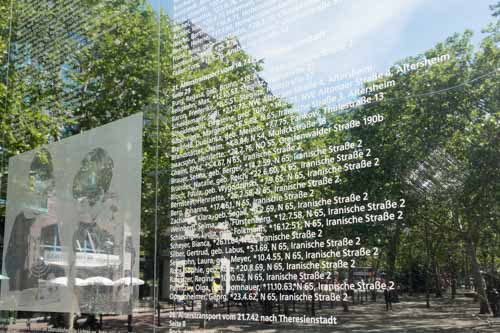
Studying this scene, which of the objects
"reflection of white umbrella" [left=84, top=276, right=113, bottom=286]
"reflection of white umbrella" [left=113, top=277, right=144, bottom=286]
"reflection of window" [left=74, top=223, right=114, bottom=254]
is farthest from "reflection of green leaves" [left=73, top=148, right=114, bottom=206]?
"reflection of white umbrella" [left=113, top=277, right=144, bottom=286]

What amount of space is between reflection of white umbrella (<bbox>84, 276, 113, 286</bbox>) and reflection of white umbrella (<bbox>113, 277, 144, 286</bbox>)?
0.06 m

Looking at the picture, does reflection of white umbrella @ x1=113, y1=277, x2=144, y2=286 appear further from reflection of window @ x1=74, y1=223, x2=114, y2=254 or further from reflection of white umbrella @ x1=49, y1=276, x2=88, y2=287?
reflection of white umbrella @ x1=49, y1=276, x2=88, y2=287

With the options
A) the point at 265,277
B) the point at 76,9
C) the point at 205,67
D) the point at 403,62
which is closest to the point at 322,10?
the point at 403,62

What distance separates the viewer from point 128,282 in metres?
3.17

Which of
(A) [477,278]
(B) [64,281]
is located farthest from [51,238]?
(A) [477,278]

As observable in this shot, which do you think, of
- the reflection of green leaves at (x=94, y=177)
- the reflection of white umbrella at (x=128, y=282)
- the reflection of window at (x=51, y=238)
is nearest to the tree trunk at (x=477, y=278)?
the reflection of white umbrella at (x=128, y=282)

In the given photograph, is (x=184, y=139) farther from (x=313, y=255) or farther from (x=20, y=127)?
(x=20, y=127)

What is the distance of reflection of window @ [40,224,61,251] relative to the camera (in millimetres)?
3733

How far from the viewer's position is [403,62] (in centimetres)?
230

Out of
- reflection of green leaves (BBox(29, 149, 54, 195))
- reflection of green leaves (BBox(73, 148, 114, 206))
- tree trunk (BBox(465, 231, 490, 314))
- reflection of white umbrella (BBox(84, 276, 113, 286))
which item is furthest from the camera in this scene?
reflection of green leaves (BBox(29, 149, 54, 195))

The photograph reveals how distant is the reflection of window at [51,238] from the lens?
147 inches

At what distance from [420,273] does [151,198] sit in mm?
1736

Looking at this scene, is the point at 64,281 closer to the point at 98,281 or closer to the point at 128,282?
the point at 98,281

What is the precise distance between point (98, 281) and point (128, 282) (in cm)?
27
